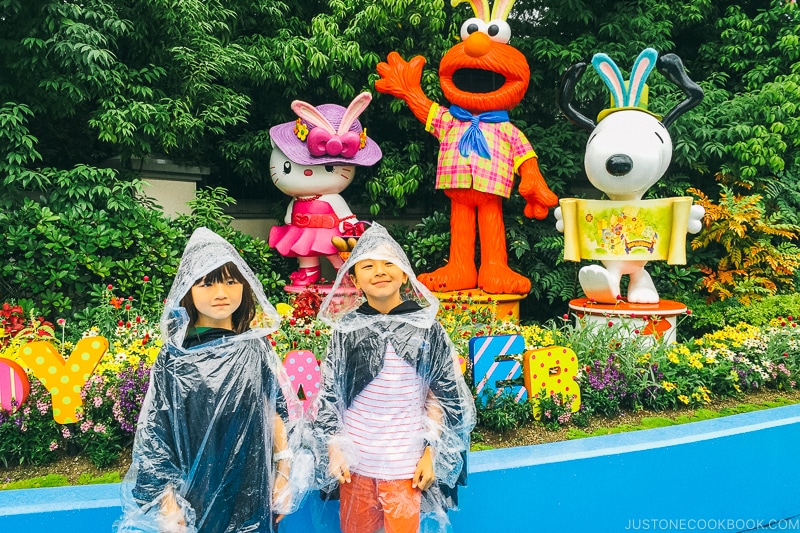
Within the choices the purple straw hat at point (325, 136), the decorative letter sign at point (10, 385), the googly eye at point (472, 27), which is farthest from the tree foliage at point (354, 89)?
the decorative letter sign at point (10, 385)

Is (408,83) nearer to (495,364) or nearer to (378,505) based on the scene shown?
(495,364)

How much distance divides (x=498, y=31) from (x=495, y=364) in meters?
3.26

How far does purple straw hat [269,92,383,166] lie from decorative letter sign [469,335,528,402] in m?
2.94

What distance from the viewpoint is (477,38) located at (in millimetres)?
5043

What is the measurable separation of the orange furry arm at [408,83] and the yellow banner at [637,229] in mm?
1711

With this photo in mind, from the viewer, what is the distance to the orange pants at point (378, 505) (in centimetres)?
182

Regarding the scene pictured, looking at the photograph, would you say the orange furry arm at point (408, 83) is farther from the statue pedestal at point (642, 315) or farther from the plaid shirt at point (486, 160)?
the statue pedestal at point (642, 315)

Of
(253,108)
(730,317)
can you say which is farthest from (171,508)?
(253,108)

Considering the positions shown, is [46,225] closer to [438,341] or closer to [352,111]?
[352,111]

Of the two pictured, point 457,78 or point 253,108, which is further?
point 253,108

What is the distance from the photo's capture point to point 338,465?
1.83m

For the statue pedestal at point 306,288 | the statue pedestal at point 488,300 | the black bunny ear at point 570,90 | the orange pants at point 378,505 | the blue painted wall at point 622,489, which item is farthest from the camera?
the statue pedestal at point 306,288

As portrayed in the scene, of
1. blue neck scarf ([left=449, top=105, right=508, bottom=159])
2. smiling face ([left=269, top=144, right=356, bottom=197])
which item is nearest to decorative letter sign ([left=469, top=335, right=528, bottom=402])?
blue neck scarf ([left=449, top=105, right=508, bottom=159])

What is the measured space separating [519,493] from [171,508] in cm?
147
